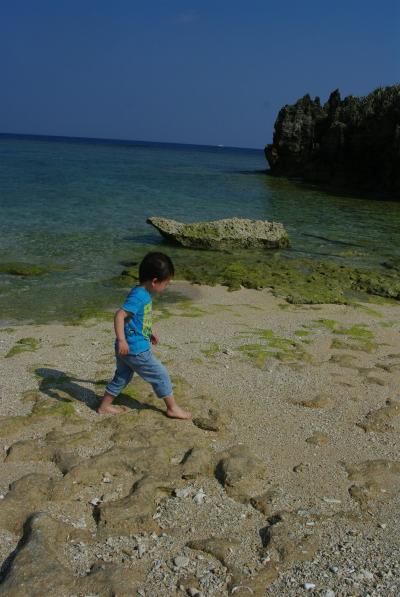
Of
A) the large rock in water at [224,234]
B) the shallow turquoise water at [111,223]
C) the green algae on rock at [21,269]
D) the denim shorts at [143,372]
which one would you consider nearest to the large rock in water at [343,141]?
the shallow turquoise water at [111,223]

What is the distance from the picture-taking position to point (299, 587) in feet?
12.2

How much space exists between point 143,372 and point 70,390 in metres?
1.40

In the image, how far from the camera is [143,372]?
19.7 ft

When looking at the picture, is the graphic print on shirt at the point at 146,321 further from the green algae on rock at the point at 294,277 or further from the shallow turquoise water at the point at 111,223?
the green algae on rock at the point at 294,277

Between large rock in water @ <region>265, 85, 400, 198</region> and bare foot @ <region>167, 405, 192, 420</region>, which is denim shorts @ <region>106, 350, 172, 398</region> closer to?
bare foot @ <region>167, 405, 192, 420</region>

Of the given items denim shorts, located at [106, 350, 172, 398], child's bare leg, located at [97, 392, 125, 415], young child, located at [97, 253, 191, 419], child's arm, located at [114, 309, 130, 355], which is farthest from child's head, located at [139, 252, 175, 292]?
child's bare leg, located at [97, 392, 125, 415]

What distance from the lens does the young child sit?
5680 mm

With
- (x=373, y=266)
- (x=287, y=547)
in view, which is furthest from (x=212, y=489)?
(x=373, y=266)

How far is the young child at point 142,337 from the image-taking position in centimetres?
568

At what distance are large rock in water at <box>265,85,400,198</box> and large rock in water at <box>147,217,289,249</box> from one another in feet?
89.6

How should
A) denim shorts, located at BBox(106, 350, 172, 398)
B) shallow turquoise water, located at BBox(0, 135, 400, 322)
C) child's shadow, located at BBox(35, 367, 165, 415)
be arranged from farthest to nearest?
shallow turquoise water, located at BBox(0, 135, 400, 322) → child's shadow, located at BBox(35, 367, 165, 415) → denim shorts, located at BBox(106, 350, 172, 398)

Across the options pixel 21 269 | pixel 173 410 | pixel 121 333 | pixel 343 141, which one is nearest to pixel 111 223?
pixel 21 269

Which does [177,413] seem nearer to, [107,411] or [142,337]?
[107,411]

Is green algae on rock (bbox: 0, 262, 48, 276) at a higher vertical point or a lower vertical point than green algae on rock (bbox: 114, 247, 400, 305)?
lower
